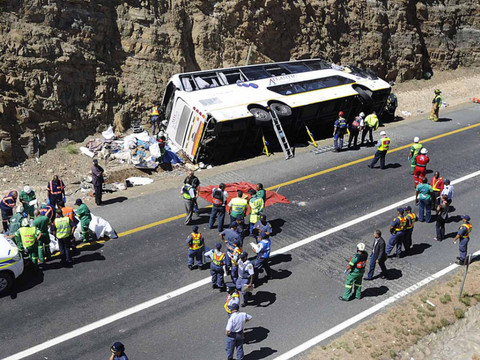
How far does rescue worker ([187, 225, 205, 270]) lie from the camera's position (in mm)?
13656

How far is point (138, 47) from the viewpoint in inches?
925

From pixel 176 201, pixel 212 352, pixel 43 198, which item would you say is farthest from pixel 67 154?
pixel 212 352

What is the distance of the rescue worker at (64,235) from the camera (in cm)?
1395

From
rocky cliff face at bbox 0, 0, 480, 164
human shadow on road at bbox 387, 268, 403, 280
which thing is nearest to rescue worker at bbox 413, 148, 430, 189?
human shadow on road at bbox 387, 268, 403, 280

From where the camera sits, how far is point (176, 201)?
18.0m

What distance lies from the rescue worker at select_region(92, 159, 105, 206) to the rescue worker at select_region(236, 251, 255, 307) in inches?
254

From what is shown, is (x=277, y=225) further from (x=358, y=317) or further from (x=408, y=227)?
(x=358, y=317)

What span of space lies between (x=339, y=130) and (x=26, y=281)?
1252 cm

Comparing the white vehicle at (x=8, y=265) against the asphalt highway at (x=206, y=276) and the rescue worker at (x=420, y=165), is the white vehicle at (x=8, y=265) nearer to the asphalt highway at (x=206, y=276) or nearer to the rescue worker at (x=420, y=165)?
the asphalt highway at (x=206, y=276)

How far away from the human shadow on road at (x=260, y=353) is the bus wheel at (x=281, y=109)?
37.1 ft

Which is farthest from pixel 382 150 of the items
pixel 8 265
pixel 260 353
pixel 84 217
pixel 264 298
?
pixel 8 265

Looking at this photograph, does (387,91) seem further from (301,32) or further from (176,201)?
(176,201)

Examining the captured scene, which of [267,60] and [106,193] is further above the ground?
[267,60]

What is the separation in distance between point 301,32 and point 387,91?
21.3 ft
